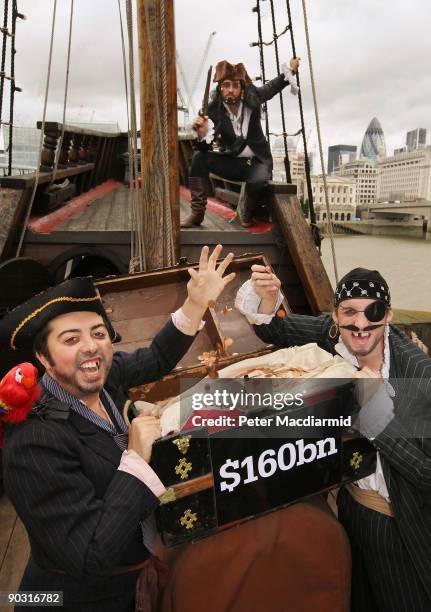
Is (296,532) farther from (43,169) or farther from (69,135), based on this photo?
(69,135)

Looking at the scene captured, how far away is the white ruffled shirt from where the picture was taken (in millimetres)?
1419

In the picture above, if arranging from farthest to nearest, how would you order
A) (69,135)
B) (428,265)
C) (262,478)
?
(428,265) → (69,135) → (262,478)

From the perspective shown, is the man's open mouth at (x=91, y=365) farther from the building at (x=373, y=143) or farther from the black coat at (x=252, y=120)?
the building at (x=373, y=143)

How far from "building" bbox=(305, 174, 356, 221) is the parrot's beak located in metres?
64.7

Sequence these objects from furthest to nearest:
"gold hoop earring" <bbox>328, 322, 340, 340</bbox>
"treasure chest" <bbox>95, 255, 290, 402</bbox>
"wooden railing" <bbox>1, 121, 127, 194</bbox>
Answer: "wooden railing" <bbox>1, 121, 127, 194</bbox> → "treasure chest" <bbox>95, 255, 290, 402</bbox> → "gold hoop earring" <bbox>328, 322, 340, 340</bbox>

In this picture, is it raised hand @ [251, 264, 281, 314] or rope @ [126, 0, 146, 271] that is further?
rope @ [126, 0, 146, 271]

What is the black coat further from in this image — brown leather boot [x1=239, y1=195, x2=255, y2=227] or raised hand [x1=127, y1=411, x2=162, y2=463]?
raised hand [x1=127, y1=411, x2=162, y2=463]

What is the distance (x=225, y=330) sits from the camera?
2.74m

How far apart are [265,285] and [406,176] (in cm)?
11017

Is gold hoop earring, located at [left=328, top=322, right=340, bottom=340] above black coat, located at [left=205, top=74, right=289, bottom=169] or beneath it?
beneath

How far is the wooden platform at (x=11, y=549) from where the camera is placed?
82.6 inches

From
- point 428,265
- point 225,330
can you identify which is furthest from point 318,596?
point 428,265

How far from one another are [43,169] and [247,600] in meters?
5.42

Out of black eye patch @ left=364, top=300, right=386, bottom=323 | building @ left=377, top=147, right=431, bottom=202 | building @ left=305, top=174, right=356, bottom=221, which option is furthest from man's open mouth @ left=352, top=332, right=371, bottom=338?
building @ left=377, top=147, right=431, bottom=202
